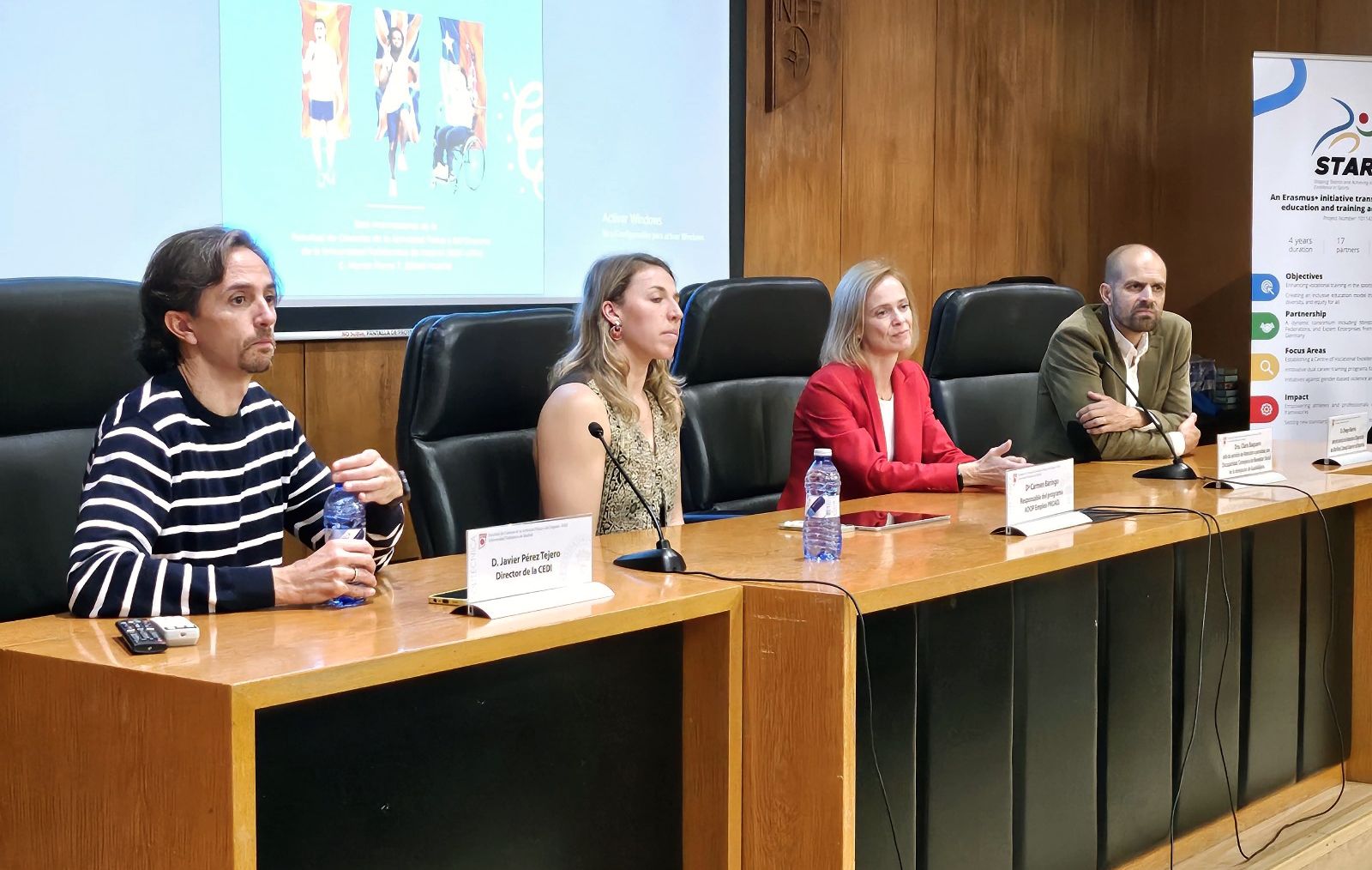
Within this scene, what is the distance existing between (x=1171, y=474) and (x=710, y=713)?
1.41 metres

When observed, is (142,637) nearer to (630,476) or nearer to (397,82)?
(630,476)

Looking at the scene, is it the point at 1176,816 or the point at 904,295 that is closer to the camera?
the point at 1176,816

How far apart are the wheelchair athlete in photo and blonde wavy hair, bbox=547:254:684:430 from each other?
0.99m

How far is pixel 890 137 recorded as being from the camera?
194 inches


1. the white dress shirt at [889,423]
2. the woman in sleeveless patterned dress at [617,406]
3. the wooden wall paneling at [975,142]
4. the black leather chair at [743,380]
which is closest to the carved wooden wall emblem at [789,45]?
the wooden wall paneling at [975,142]

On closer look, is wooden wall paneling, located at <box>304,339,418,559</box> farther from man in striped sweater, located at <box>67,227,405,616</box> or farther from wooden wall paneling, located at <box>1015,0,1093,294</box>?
wooden wall paneling, located at <box>1015,0,1093,294</box>

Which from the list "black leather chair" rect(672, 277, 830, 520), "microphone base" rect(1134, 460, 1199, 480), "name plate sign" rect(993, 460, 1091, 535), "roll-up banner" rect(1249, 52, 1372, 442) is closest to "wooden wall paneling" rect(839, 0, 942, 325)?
"roll-up banner" rect(1249, 52, 1372, 442)

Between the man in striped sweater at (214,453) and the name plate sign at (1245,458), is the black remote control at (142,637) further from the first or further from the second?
the name plate sign at (1245,458)

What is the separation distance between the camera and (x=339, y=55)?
331 centimetres

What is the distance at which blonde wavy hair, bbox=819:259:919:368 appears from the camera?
9.70 ft

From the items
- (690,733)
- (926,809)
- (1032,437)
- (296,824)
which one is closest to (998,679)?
(926,809)

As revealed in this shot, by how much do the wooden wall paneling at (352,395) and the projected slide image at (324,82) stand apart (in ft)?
1.35

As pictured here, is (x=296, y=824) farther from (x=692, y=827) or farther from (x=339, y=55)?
(x=339, y=55)

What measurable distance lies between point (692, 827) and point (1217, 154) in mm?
4902
